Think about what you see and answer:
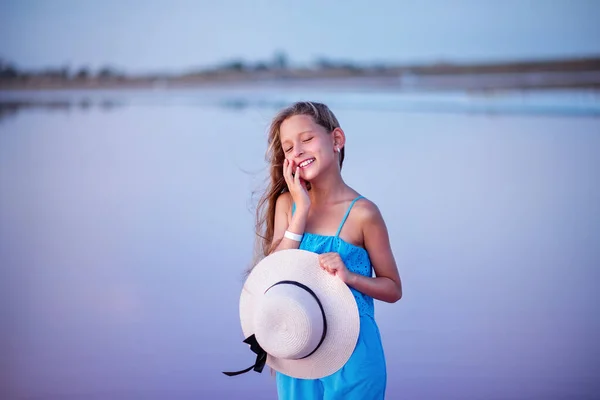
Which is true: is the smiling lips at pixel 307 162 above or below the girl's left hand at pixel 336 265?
above

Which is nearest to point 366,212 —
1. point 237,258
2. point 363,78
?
point 237,258

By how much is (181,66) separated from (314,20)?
1.62 m

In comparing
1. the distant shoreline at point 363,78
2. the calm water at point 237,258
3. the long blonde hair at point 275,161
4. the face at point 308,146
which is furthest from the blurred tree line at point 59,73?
the face at point 308,146

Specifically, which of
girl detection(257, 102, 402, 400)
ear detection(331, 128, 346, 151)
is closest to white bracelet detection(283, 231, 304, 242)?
girl detection(257, 102, 402, 400)

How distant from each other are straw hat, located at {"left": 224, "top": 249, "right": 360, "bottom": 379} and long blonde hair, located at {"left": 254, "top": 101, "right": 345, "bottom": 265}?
171 millimetres

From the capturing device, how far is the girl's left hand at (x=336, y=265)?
1.55 meters

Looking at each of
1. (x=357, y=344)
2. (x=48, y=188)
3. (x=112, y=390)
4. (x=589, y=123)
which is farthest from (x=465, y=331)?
(x=589, y=123)

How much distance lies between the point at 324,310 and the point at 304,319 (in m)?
0.06

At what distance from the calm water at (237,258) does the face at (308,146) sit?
1.11ft

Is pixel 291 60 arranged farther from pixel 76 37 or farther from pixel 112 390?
pixel 112 390

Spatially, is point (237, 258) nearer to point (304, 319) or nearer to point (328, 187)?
point (328, 187)

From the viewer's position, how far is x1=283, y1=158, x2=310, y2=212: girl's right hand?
1.65 m

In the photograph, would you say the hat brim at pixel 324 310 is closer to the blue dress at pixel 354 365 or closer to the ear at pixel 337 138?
the blue dress at pixel 354 365

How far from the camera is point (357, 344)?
1584 mm
